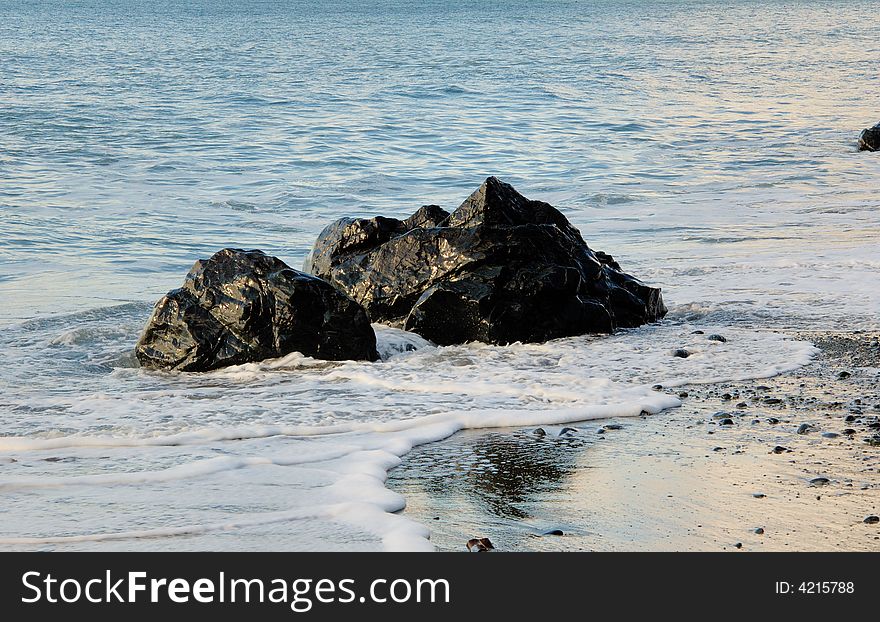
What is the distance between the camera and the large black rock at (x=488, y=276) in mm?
7152

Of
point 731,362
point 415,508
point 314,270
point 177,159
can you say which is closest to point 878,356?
point 731,362

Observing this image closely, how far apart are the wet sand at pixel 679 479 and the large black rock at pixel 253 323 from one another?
6.49 ft

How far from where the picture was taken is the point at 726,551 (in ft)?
11.1

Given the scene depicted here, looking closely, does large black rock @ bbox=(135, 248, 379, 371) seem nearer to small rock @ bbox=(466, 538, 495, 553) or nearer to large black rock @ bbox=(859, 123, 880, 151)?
small rock @ bbox=(466, 538, 495, 553)

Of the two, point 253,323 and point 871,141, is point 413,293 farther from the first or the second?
point 871,141

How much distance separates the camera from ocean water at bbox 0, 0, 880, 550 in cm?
437

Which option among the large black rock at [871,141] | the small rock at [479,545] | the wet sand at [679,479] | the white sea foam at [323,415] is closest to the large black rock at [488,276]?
the white sea foam at [323,415]

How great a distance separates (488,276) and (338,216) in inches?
299

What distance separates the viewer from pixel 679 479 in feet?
13.6

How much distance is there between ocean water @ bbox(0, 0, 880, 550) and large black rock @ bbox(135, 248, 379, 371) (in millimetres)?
170

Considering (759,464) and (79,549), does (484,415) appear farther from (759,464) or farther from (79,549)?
(79,549)

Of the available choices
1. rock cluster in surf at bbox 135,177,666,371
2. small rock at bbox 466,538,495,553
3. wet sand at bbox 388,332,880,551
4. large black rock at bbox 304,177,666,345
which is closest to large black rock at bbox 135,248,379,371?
rock cluster in surf at bbox 135,177,666,371

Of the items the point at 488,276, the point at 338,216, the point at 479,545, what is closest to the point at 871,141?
the point at 338,216

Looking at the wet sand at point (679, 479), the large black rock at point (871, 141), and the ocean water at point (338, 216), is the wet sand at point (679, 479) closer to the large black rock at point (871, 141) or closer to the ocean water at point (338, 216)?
the ocean water at point (338, 216)
